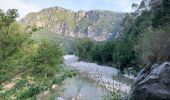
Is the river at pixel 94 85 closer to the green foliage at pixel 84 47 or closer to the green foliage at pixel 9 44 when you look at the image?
the green foliage at pixel 9 44

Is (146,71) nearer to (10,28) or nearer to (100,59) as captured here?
(10,28)

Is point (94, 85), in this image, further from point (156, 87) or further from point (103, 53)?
point (103, 53)

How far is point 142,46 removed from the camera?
151ft

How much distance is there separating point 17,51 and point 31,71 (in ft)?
2.08

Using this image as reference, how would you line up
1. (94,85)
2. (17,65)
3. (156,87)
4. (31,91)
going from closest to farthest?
(31,91) < (17,65) < (156,87) < (94,85)

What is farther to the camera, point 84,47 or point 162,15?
point 84,47

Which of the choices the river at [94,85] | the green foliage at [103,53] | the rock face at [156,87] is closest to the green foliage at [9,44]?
the river at [94,85]

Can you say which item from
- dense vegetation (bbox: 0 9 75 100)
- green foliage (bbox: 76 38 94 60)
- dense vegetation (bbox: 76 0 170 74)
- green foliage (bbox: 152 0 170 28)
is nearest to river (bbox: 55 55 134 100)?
dense vegetation (bbox: 76 0 170 74)

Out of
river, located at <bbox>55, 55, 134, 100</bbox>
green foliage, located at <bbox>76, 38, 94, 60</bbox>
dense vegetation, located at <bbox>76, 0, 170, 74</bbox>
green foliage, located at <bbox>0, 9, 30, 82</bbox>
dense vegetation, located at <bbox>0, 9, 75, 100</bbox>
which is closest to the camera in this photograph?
dense vegetation, located at <bbox>0, 9, 75, 100</bbox>

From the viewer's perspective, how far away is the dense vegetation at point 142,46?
36.4m

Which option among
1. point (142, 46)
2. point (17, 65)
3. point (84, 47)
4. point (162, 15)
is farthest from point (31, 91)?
point (84, 47)

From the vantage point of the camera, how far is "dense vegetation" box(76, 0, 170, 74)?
36444mm

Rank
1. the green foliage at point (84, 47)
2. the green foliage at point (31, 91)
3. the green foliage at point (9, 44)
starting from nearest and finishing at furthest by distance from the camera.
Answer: the green foliage at point (31, 91)
the green foliage at point (9, 44)
the green foliage at point (84, 47)

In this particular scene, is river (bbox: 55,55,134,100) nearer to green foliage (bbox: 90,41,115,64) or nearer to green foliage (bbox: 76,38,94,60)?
green foliage (bbox: 90,41,115,64)
